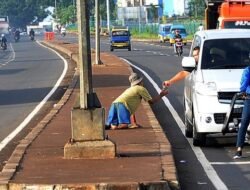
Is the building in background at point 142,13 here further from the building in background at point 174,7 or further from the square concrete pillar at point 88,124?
the square concrete pillar at point 88,124

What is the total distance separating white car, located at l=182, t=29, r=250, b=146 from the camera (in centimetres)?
1285

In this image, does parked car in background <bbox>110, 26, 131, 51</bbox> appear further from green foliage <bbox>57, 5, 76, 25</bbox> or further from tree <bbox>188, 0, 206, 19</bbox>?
green foliage <bbox>57, 5, 76, 25</bbox>

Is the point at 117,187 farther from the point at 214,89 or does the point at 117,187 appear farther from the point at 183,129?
the point at 183,129

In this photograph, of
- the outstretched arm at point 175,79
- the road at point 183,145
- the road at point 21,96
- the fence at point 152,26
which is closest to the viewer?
the road at point 183,145

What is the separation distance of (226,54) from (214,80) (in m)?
1.08

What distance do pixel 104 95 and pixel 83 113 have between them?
10.5 m

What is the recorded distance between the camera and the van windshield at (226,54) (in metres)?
13.8

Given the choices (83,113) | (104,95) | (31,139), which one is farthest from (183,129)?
(104,95)

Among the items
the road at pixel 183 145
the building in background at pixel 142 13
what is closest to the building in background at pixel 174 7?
the building in background at pixel 142 13

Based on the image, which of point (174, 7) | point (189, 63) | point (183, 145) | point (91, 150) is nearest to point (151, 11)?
point (174, 7)

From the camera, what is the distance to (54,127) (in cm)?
1508

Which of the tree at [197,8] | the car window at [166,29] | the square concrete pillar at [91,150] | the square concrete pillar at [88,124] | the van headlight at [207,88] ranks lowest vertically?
the car window at [166,29]

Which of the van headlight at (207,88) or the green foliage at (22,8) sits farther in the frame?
the green foliage at (22,8)

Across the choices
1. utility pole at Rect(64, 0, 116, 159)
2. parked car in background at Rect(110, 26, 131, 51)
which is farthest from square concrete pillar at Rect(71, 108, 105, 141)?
parked car in background at Rect(110, 26, 131, 51)
